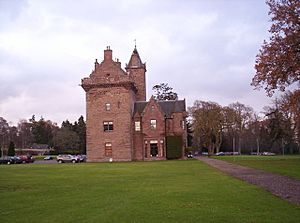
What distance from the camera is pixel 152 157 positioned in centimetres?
5903

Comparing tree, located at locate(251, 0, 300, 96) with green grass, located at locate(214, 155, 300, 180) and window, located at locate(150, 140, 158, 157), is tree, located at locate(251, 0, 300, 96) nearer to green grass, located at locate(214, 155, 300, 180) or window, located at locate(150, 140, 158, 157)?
green grass, located at locate(214, 155, 300, 180)

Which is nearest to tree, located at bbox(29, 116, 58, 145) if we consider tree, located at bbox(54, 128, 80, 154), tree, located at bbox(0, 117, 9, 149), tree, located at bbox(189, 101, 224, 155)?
tree, located at bbox(0, 117, 9, 149)

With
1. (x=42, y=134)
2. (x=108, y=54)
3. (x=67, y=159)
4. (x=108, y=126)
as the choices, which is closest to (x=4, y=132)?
(x=42, y=134)

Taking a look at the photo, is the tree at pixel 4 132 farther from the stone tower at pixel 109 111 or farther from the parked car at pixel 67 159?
the stone tower at pixel 109 111

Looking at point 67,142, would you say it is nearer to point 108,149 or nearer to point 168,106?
point 108,149

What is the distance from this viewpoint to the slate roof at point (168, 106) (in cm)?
6078

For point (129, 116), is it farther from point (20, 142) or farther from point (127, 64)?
point (20, 142)

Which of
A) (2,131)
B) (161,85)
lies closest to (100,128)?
(161,85)

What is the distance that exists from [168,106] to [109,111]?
9869 millimetres

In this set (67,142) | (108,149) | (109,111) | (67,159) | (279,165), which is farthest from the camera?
(67,142)

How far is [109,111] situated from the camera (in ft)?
193

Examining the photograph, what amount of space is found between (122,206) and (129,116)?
152ft

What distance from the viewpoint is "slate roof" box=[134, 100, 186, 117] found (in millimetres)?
60781

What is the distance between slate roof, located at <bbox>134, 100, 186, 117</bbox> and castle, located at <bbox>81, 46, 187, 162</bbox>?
0.36m
